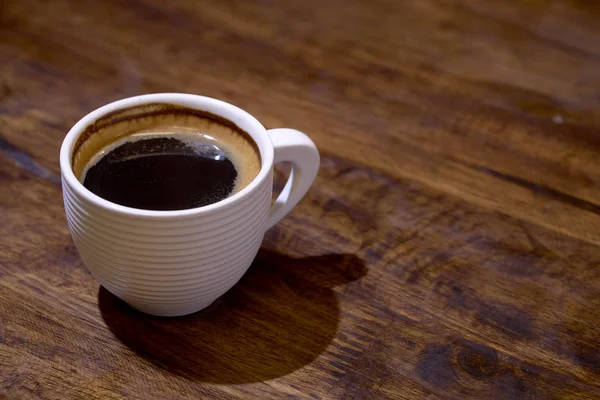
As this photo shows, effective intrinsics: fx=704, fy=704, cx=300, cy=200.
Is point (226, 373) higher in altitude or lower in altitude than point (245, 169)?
lower

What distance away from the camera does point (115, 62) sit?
3.62 feet

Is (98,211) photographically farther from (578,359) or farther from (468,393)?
(578,359)

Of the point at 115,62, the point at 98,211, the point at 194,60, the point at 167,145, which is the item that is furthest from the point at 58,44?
the point at 98,211

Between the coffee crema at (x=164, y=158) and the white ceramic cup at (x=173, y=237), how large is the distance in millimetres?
20

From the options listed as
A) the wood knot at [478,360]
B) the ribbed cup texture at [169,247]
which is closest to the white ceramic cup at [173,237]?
the ribbed cup texture at [169,247]

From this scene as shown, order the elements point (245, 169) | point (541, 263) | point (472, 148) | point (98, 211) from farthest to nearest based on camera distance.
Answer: point (472, 148) < point (541, 263) < point (245, 169) < point (98, 211)

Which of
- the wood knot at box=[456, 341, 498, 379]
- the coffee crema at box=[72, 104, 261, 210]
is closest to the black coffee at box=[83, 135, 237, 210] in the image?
the coffee crema at box=[72, 104, 261, 210]

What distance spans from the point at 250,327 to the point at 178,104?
246 millimetres

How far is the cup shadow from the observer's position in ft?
2.23

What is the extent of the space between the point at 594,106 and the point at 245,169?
0.66 m

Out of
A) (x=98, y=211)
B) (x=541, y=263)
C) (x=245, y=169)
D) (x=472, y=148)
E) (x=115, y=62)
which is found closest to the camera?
(x=98, y=211)

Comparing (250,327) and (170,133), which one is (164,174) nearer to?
(170,133)

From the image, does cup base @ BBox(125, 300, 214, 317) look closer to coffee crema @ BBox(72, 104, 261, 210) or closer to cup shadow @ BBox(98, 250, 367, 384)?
cup shadow @ BBox(98, 250, 367, 384)

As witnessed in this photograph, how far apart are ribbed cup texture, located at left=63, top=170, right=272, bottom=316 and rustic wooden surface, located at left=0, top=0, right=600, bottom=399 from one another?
0.07 meters
